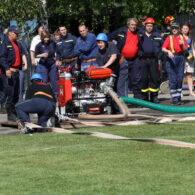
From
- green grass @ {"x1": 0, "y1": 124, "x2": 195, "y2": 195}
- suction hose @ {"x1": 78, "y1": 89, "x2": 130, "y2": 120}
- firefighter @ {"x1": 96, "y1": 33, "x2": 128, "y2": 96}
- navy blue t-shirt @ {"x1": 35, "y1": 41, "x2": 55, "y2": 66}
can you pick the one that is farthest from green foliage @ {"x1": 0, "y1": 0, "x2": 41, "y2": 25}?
green grass @ {"x1": 0, "y1": 124, "x2": 195, "y2": 195}

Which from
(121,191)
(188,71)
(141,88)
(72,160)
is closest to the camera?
(121,191)

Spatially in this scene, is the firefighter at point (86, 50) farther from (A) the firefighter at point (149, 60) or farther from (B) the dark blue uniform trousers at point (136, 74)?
(A) the firefighter at point (149, 60)

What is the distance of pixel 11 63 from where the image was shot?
1400cm

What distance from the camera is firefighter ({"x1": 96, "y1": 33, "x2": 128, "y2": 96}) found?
13.8 meters

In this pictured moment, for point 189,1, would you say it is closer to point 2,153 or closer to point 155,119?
point 155,119

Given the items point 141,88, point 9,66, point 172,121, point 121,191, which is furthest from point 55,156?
point 141,88

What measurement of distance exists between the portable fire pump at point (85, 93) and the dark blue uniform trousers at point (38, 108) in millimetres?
1610

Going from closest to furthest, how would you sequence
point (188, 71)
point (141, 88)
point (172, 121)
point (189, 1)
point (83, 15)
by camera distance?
point (172, 121) → point (141, 88) → point (188, 71) → point (189, 1) → point (83, 15)

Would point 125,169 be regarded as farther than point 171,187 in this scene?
Yes

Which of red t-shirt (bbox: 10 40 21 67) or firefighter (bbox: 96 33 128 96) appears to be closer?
firefighter (bbox: 96 33 128 96)

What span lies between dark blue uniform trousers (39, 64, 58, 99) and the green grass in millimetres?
5216

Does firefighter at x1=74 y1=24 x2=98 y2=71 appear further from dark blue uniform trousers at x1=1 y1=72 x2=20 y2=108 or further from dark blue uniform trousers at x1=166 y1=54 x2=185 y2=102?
dark blue uniform trousers at x1=166 y1=54 x2=185 y2=102

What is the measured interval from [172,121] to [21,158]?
4.35 m

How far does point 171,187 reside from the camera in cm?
616
